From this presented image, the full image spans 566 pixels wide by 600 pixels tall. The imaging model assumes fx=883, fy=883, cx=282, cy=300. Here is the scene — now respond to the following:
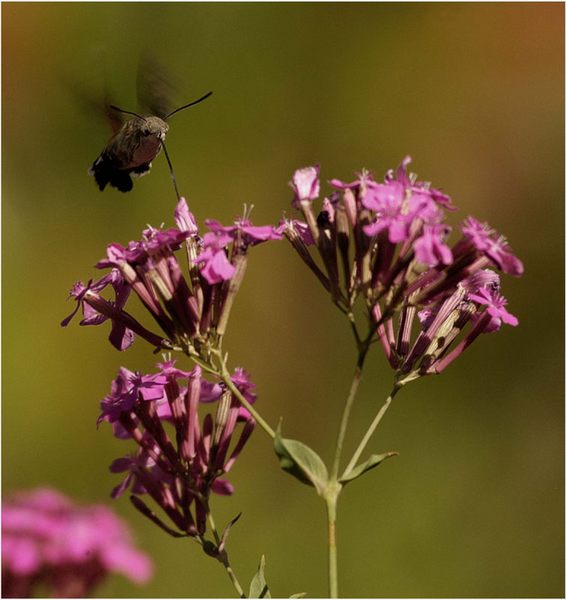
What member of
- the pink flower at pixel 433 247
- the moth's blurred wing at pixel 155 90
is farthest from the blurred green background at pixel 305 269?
the pink flower at pixel 433 247

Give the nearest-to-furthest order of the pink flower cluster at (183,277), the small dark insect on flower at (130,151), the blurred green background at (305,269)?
the pink flower cluster at (183,277), the small dark insect on flower at (130,151), the blurred green background at (305,269)

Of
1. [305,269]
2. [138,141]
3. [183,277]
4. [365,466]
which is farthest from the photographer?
[305,269]

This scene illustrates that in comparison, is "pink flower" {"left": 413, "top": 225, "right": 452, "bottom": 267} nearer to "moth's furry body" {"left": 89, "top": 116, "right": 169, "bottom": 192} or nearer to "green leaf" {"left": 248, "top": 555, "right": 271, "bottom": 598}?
"green leaf" {"left": 248, "top": 555, "right": 271, "bottom": 598}

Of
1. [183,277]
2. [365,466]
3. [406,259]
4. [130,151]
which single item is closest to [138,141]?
[130,151]

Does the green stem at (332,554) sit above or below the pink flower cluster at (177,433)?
below

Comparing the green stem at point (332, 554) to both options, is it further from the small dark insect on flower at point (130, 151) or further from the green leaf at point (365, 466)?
the small dark insect on flower at point (130, 151)

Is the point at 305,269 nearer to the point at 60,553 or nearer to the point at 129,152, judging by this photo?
the point at 129,152
